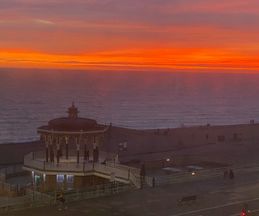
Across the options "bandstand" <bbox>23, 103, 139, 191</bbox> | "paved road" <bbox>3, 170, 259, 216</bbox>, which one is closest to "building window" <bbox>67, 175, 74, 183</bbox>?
"bandstand" <bbox>23, 103, 139, 191</bbox>

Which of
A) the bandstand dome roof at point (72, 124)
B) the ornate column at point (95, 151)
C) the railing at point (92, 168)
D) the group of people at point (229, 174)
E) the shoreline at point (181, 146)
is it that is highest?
the bandstand dome roof at point (72, 124)

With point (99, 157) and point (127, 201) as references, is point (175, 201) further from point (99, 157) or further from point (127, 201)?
point (99, 157)

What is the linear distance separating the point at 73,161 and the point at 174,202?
35.9 ft

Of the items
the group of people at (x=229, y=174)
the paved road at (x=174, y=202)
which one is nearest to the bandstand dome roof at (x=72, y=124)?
the paved road at (x=174, y=202)

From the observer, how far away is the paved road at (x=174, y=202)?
34625 mm

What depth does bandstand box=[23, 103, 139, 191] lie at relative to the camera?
43.7 m

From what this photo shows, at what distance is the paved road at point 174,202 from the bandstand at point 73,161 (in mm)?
3773

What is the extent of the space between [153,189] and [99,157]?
724 centimetres

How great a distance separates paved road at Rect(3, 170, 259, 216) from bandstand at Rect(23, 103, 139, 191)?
377 centimetres

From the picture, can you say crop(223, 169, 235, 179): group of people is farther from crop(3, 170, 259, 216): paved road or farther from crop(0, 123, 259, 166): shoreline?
crop(0, 123, 259, 166): shoreline

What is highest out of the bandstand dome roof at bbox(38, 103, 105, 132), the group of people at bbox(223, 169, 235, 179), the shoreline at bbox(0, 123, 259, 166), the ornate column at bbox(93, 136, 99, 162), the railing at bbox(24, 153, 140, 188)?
the bandstand dome roof at bbox(38, 103, 105, 132)

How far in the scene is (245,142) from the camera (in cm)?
7169

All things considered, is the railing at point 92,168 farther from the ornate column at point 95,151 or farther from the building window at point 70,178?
the ornate column at point 95,151

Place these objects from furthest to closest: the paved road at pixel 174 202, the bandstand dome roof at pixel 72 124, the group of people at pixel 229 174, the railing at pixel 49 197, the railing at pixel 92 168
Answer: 1. the group of people at pixel 229 174
2. the bandstand dome roof at pixel 72 124
3. the railing at pixel 92 168
4. the railing at pixel 49 197
5. the paved road at pixel 174 202
